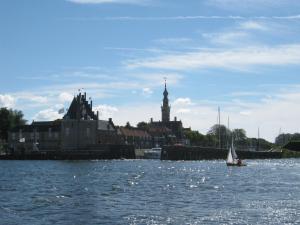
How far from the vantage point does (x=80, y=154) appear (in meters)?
167

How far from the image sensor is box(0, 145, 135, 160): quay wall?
166 meters

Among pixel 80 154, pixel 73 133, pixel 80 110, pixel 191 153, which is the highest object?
pixel 80 110

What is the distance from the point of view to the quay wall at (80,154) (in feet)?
546

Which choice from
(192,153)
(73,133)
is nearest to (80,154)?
(73,133)

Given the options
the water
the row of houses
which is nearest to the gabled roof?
the row of houses

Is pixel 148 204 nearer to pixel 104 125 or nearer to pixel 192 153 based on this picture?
pixel 192 153

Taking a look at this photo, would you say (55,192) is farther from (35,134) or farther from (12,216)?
(35,134)

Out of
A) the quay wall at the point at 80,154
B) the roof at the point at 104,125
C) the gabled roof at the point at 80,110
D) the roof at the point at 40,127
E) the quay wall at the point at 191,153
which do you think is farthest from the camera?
the roof at the point at 40,127

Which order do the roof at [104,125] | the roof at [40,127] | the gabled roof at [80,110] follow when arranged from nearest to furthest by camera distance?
the gabled roof at [80,110] → the roof at [104,125] → the roof at [40,127]

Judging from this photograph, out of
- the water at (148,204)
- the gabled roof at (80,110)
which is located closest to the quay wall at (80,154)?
the gabled roof at (80,110)

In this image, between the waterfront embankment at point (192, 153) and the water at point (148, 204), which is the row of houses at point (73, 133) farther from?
the water at point (148, 204)

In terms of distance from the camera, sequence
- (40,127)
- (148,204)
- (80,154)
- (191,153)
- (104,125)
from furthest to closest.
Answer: (40,127) → (104,125) → (191,153) → (80,154) → (148,204)

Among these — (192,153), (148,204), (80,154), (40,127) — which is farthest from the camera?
(40,127)

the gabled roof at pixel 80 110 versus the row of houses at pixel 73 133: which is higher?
the gabled roof at pixel 80 110
